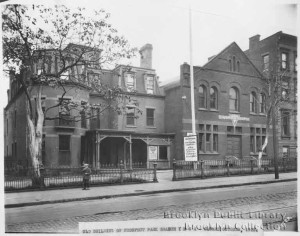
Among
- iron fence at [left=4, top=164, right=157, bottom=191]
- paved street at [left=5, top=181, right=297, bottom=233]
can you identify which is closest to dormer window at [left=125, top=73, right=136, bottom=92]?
iron fence at [left=4, top=164, right=157, bottom=191]

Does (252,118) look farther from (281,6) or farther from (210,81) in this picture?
(281,6)

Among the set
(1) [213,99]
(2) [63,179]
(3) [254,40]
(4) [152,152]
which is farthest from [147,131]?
(3) [254,40]

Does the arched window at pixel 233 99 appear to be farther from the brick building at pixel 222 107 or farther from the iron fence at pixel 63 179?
the iron fence at pixel 63 179

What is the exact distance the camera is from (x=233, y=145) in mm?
20844

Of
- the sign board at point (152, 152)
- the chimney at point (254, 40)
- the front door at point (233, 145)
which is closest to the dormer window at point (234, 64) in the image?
the front door at point (233, 145)

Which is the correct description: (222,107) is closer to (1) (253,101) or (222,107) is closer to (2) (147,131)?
(1) (253,101)

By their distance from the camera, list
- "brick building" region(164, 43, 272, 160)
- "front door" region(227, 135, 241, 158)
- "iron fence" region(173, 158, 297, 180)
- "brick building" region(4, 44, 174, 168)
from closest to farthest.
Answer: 1. "iron fence" region(173, 158, 297, 180)
2. "brick building" region(4, 44, 174, 168)
3. "brick building" region(164, 43, 272, 160)
4. "front door" region(227, 135, 241, 158)

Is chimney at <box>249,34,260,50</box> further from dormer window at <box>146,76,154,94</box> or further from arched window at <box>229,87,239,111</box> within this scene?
dormer window at <box>146,76,154,94</box>

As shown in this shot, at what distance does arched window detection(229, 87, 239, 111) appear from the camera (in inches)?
810

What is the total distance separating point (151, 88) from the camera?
23.6m

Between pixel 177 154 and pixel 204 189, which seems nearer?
pixel 204 189

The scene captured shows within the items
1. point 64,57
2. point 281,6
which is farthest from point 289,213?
point 64,57

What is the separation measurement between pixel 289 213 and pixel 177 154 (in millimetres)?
16526

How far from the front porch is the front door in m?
4.10
